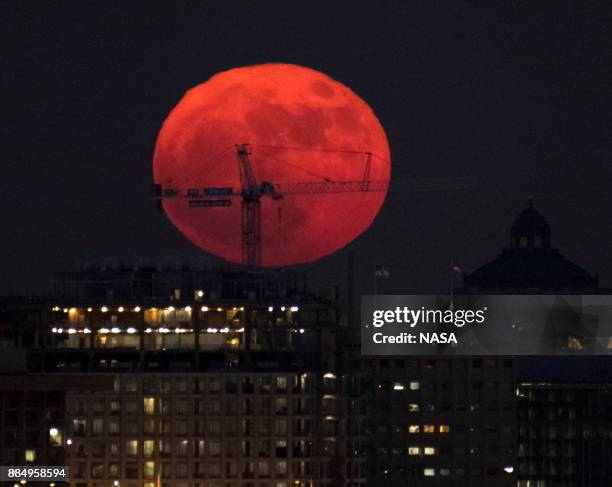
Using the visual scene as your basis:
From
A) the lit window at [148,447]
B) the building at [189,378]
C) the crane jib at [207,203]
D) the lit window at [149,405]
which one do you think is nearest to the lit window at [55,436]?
the building at [189,378]

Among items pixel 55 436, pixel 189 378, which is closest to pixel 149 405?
pixel 189 378

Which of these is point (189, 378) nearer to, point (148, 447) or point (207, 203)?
point (148, 447)

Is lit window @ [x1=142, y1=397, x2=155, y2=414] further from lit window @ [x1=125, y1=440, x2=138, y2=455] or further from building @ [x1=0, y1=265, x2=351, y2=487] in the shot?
lit window @ [x1=125, y1=440, x2=138, y2=455]

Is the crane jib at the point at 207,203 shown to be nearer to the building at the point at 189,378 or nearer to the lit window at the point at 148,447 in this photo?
the building at the point at 189,378

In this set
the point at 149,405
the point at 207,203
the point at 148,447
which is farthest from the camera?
the point at 207,203

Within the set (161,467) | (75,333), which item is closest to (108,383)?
(161,467)

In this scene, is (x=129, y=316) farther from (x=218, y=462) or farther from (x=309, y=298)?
(x=218, y=462)

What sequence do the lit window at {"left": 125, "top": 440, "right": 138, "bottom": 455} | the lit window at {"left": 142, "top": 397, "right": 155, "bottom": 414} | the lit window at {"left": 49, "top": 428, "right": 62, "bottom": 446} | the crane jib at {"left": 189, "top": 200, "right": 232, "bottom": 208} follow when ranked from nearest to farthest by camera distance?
the lit window at {"left": 49, "top": 428, "right": 62, "bottom": 446} < the lit window at {"left": 125, "top": 440, "right": 138, "bottom": 455} < the lit window at {"left": 142, "top": 397, "right": 155, "bottom": 414} < the crane jib at {"left": 189, "top": 200, "right": 232, "bottom": 208}

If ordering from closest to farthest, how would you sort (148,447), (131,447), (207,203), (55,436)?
(55,436), (131,447), (148,447), (207,203)

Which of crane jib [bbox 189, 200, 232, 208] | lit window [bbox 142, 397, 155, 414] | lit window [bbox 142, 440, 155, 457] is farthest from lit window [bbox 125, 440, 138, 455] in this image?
crane jib [bbox 189, 200, 232, 208]

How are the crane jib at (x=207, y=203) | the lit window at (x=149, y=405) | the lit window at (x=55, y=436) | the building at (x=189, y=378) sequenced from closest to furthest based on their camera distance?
the lit window at (x=55, y=436) → the building at (x=189, y=378) → the lit window at (x=149, y=405) → the crane jib at (x=207, y=203)

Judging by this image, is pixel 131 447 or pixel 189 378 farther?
pixel 189 378

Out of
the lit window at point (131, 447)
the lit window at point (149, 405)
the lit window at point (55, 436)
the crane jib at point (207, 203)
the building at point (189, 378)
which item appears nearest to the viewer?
the lit window at point (55, 436)
